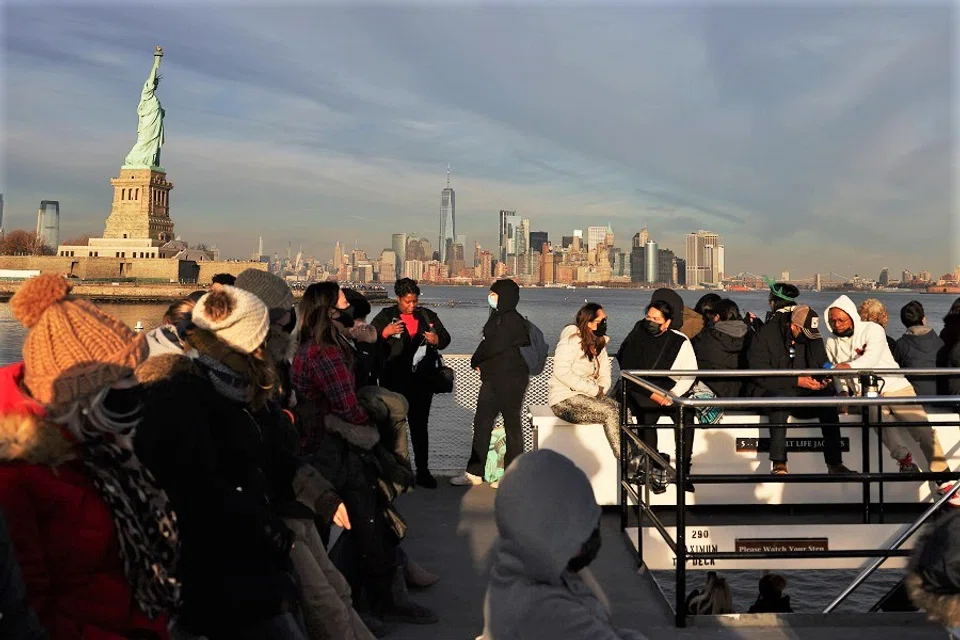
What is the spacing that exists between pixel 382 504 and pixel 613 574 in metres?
1.77

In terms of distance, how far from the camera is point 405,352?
324 inches

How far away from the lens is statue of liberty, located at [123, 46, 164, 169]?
339 feet

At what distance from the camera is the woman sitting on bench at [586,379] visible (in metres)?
7.34

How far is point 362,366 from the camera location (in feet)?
21.1

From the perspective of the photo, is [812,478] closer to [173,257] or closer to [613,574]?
[613,574]

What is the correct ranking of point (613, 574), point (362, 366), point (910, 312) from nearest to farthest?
point (613, 574) → point (362, 366) → point (910, 312)

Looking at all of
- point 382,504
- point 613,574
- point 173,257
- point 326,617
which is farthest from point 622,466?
point 173,257

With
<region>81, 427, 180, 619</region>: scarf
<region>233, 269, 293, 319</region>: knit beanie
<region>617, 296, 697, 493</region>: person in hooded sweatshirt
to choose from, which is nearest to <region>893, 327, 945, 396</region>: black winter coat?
<region>617, 296, 697, 493</region>: person in hooded sweatshirt

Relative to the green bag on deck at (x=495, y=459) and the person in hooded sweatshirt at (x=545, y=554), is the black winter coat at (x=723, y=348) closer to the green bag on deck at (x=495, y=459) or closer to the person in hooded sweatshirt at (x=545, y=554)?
the green bag on deck at (x=495, y=459)

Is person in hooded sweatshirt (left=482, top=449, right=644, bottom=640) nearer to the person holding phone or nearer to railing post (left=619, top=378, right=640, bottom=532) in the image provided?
railing post (left=619, top=378, right=640, bottom=532)

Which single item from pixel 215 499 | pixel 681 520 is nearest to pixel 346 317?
pixel 681 520

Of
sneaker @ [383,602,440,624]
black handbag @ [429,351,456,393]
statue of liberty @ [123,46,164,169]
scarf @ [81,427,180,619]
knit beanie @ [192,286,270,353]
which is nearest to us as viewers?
scarf @ [81,427,180,619]

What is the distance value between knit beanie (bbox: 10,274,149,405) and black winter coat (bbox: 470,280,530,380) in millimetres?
5924

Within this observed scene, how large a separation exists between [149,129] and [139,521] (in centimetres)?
11410
